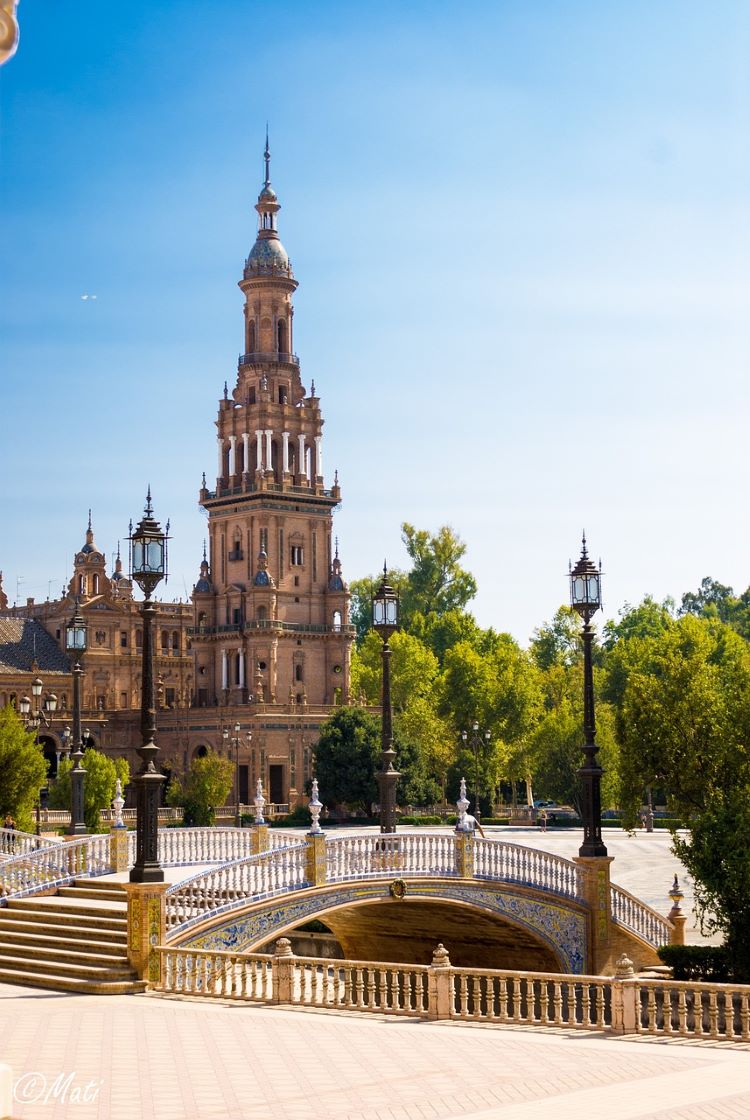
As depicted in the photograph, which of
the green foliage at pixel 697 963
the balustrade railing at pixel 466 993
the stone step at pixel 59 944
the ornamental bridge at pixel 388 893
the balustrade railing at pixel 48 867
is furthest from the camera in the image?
the green foliage at pixel 697 963

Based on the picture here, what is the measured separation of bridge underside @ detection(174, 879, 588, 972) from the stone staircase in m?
1.39

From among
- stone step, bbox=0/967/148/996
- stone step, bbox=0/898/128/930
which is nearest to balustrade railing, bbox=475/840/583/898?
stone step, bbox=0/898/128/930

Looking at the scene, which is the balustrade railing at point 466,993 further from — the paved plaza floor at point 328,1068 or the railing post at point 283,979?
the paved plaza floor at point 328,1068

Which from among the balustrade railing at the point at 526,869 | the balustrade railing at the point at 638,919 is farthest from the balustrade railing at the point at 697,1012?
the balustrade railing at the point at 638,919

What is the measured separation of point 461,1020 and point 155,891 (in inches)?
225

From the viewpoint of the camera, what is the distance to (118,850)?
31375 mm

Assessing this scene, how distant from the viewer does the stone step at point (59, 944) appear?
25359 millimetres

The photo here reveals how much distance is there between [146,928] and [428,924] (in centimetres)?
1205

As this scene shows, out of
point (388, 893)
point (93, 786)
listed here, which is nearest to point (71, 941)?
point (388, 893)

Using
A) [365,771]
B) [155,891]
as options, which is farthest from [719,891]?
[365,771]

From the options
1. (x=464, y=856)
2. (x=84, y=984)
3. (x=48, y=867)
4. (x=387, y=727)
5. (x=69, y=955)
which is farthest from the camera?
(x=464, y=856)

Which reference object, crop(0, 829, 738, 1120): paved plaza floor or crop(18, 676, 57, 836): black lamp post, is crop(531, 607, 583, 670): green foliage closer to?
crop(18, 676, 57, 836): black lamp post

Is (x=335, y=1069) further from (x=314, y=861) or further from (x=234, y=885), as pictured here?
(x=314, y=861)

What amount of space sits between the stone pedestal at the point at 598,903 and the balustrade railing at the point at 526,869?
23cm
